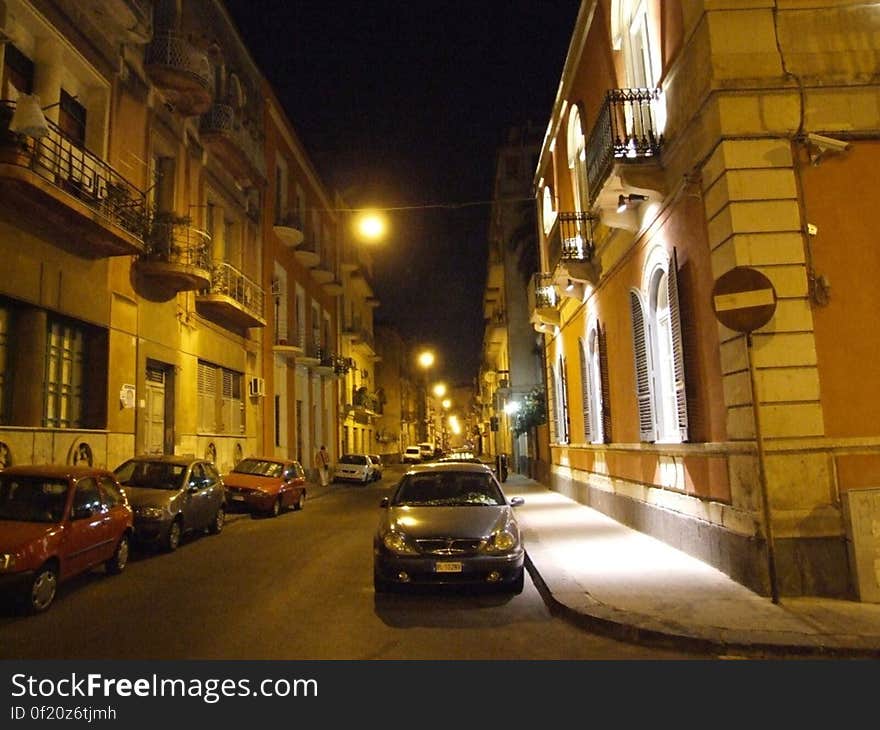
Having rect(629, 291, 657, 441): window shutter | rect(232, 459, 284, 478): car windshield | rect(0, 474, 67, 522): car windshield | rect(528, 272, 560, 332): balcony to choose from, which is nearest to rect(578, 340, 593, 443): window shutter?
rect(528, 272, 560, 332): balcony

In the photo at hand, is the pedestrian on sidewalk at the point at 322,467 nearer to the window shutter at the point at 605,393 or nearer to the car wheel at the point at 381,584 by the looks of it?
the window shutter at the point at 605,393

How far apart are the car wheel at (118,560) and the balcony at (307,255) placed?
75.4ft

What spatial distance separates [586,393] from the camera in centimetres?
1744

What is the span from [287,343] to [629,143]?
69.0 feet

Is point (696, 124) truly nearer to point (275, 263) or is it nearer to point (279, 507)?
point (279, 507)

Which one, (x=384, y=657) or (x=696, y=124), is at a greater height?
(x=696, y=124)

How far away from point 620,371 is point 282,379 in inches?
753

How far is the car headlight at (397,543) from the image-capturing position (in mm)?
8102

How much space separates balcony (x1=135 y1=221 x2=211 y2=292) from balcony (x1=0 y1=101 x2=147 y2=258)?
953 millimetres

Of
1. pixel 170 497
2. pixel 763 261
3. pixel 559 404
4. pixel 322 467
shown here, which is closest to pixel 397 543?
pixel 763 261

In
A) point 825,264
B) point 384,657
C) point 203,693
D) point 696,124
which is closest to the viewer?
point 203,693

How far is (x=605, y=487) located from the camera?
15352 mm

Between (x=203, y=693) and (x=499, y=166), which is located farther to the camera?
(x=499, y=166)

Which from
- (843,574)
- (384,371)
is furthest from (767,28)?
(384,371)
